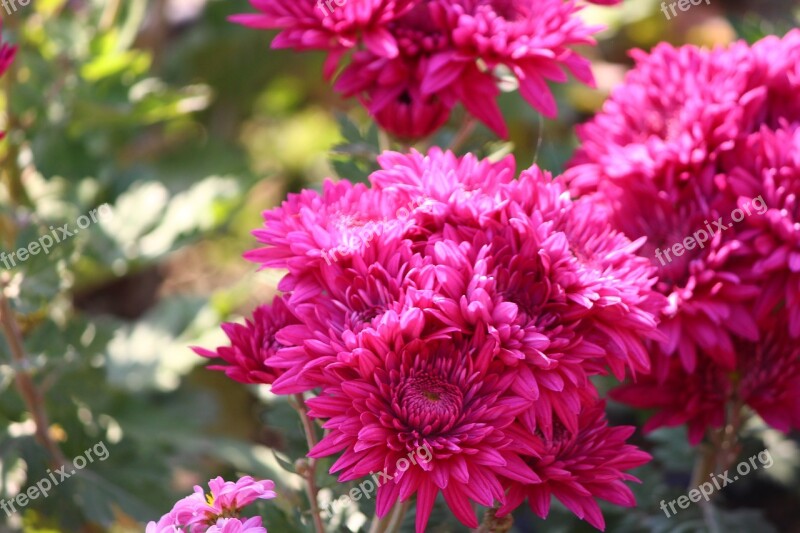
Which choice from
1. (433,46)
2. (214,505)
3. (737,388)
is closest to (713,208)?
(737,388)

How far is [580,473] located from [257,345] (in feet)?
1.11

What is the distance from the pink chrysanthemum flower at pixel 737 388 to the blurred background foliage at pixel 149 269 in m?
0.22

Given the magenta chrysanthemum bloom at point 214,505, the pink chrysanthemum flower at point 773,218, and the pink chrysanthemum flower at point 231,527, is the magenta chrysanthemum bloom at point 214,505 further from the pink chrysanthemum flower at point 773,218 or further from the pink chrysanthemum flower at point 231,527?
the pink chrysanthemum flower at point 773,218

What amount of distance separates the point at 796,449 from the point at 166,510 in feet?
3.60

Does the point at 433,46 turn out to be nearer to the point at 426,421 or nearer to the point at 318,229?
the point at 318,229

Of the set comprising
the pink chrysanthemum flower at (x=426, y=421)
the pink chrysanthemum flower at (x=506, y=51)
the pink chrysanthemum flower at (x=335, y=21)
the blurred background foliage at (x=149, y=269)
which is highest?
the pink chrysanthemum flower at (x=335, y=21)

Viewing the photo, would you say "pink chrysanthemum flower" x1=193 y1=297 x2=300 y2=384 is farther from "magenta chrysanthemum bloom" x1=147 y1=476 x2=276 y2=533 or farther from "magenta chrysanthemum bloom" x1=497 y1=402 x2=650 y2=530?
"magenta chrysanthemum bloom" x1=497 y1=402 x2=650 y2=530

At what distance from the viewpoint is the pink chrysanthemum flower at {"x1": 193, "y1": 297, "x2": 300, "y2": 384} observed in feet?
3.05

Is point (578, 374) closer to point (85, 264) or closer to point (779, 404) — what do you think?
point (779, 404)

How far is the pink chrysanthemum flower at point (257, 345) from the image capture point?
3.05 ft

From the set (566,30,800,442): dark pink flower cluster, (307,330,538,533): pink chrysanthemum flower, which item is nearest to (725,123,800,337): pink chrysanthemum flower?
(566,30,800,442): dark pink flower cluster

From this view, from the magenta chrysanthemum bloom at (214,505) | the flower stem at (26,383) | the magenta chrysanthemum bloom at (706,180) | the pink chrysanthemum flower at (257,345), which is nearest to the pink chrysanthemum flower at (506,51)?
the magenta chrysanthemum bloom at (706,180)

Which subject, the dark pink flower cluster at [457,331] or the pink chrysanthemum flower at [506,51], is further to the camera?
the pink chrysanthemum flower at [506,51]

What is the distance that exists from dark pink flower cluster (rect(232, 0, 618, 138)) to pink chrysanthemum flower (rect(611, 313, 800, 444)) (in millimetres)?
364
